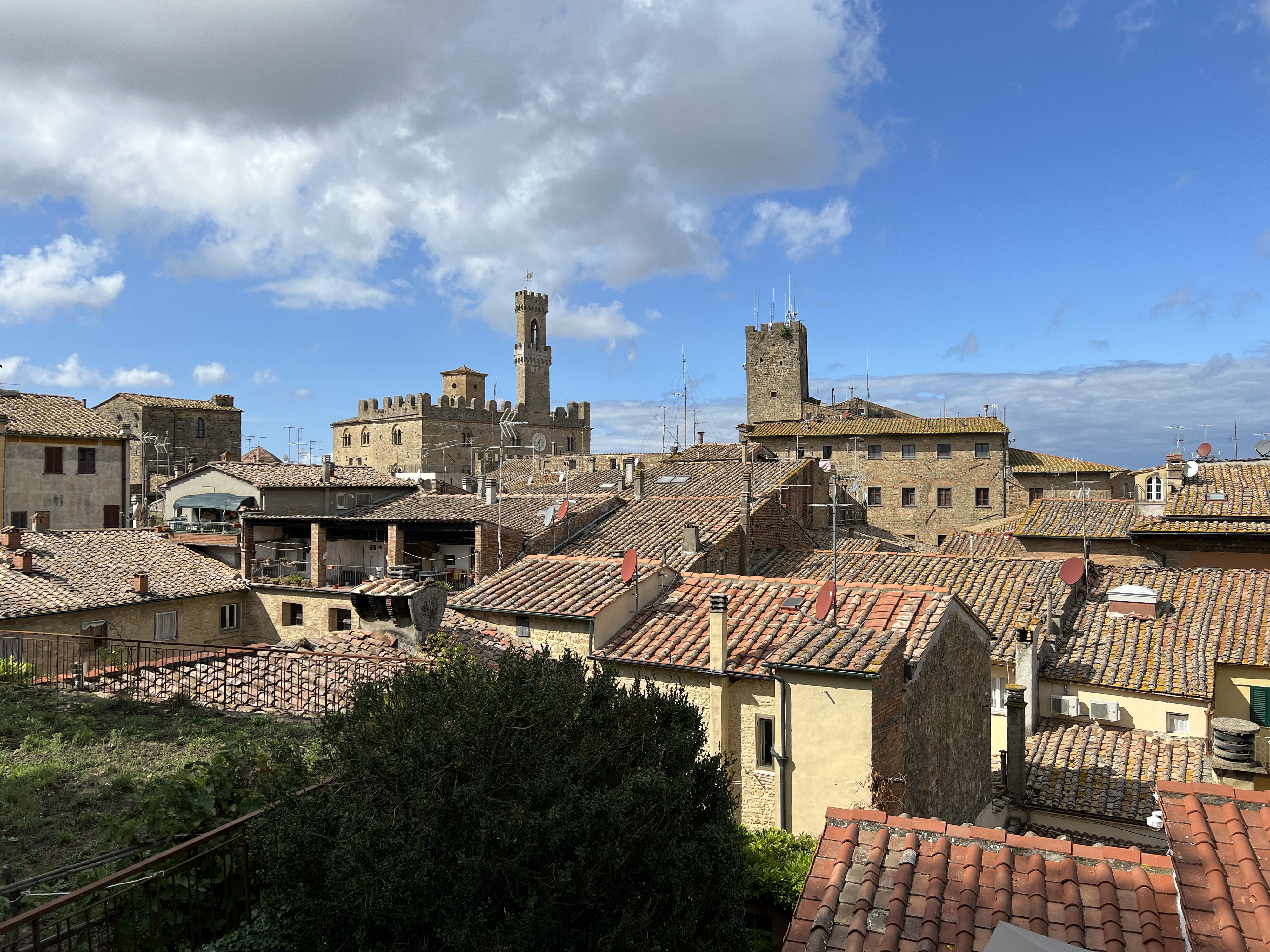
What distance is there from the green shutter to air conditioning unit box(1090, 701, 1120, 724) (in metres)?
2.41

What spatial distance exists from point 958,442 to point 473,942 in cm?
4671

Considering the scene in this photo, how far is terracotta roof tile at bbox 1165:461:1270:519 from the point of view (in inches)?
904

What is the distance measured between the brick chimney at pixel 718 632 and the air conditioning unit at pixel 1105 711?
35.2ft

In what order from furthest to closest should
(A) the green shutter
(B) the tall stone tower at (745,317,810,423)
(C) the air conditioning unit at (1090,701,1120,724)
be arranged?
(B) the tall stone tower at (745,317,810,423) < (C) the air conditioning unit at (1090,701,1120,724) < (A) the green shutter

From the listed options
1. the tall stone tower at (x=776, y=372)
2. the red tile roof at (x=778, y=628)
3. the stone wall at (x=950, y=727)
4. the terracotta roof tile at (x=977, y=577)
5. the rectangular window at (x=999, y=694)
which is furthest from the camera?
the tall stone tower at (x=776, y=372)

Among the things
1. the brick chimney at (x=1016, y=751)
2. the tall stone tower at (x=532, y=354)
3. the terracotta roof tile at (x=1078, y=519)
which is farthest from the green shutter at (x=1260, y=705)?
the tall stone tower at (x=532, y=354)

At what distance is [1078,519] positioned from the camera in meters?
30.2

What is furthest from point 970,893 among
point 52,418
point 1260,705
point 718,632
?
point 52,418

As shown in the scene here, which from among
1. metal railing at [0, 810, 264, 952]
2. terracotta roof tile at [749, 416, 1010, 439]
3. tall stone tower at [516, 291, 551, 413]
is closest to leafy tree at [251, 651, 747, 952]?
metal railing at [0, 810, 264, 952]

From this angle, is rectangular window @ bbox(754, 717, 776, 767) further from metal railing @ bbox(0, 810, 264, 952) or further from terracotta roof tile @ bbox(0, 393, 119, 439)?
terracotta roof tile @ bbox(0, 393, 119, 439)

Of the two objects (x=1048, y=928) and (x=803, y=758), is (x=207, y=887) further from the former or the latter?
(x=803, y=758)

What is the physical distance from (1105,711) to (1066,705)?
0.75 meters

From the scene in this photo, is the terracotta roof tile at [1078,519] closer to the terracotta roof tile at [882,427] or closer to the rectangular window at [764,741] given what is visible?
the terracotta roof tile at [882,427]

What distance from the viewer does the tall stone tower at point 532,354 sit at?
87875 mm
